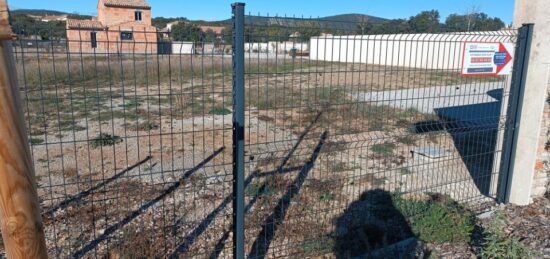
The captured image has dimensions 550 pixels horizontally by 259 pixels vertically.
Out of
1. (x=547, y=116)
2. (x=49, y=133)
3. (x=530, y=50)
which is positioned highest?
(x=530, y=50)

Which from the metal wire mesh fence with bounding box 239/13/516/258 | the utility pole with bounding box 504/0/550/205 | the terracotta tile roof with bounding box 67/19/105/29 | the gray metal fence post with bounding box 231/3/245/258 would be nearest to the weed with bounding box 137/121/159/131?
the metal wire mesh fence with bounding box 239/13/516/258

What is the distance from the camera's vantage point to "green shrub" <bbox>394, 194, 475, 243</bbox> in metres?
4.67

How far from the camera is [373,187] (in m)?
6.34

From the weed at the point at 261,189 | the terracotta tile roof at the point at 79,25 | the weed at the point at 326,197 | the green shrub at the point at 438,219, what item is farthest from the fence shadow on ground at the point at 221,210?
the terracotta tile roof at the point at 79,25

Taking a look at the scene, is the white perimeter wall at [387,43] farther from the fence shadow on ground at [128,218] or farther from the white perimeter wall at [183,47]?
the fence shadow on ground at [128,218]

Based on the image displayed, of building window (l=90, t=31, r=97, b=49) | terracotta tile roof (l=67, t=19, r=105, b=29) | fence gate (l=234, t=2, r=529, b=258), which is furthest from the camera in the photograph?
fence gate (l=234, t=2, r=529, b=258)

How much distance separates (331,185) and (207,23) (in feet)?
10.7

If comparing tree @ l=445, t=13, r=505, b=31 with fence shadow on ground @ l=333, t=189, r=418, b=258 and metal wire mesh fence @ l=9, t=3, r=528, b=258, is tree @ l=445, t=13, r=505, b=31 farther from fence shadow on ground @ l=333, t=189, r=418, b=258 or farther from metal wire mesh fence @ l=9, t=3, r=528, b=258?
fence shadow on ground @ l=333, t=189, r=418, b=258

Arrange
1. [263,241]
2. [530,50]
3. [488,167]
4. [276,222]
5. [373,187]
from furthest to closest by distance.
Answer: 1. [488,167]
2. [373,187]
3. [530,50]
4. [276,222]
5. [263,241]

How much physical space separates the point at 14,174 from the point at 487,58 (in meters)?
5.35

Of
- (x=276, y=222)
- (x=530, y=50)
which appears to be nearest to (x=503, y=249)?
(x=276, y=222)

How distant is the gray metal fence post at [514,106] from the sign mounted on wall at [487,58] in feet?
0.35

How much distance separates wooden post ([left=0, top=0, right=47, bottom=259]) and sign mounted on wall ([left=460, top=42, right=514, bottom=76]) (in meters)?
4.90

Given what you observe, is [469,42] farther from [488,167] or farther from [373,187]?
[488,167]
